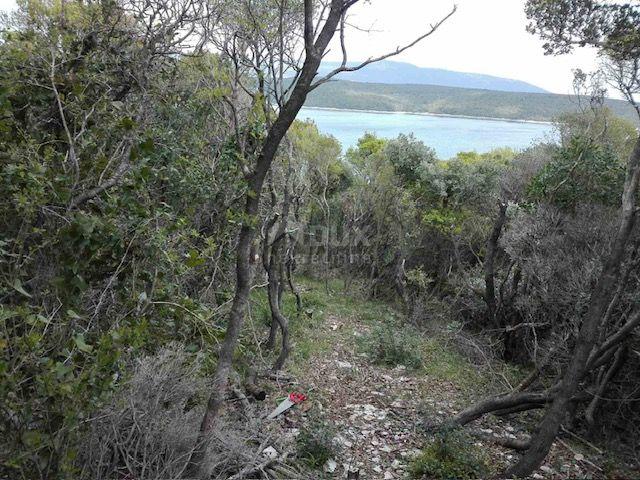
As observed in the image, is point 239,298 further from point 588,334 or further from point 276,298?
point 276,298

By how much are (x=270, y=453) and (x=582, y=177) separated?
7585mm

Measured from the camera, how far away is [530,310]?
810 centimetres

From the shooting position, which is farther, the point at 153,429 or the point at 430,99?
the point at 430,99

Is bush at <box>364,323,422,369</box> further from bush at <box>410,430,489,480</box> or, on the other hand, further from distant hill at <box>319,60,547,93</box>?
distant hill at <box>319,60,547,93</box>

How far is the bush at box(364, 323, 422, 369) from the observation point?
761 centimetres

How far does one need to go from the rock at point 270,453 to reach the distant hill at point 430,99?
22.3 m

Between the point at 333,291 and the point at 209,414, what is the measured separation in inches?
372

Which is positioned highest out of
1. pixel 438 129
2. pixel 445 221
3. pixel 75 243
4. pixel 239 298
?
pixel 438 129

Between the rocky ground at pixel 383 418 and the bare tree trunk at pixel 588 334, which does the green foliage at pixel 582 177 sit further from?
the bare tree trunk at pixel 588 334

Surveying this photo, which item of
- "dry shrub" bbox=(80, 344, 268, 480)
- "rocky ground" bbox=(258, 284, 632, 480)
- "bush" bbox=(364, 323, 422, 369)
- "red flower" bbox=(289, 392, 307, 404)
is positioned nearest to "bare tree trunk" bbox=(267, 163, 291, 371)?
"rocky ground" bbox=(258, 284, 632, 480)

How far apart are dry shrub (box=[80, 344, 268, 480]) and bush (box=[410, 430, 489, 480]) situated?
1.93 m

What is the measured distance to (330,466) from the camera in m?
4.45

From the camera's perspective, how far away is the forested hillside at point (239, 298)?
2.70 m

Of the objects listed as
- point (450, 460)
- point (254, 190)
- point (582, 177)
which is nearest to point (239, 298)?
point (254, 190)
